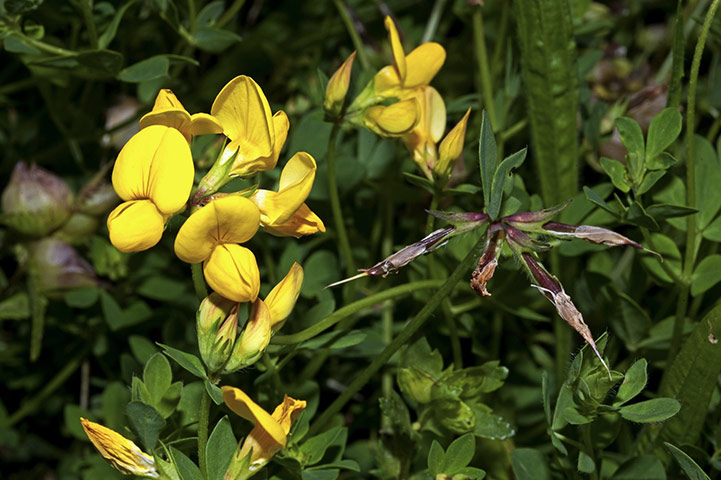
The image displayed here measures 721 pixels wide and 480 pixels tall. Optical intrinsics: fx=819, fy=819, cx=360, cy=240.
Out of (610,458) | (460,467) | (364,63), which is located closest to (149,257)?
(364,63)

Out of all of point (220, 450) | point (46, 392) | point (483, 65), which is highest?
point (483, 65)

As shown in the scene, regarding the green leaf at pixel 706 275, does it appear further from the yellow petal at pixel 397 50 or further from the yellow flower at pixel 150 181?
the yellow flower at pixel 150 181

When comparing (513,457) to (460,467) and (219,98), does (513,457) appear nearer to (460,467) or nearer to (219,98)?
(460,467)

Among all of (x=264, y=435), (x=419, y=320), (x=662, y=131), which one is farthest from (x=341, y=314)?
(x=662, y=131)

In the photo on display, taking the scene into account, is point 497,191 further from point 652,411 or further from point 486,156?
point 652,411

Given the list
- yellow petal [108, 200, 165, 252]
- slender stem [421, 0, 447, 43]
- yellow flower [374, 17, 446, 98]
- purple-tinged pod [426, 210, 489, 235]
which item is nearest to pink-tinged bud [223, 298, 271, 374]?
yellow petal [108, 200, 165, 252]

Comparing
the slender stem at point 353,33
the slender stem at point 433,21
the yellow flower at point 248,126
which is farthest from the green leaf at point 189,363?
the slender stem at point 433,21
